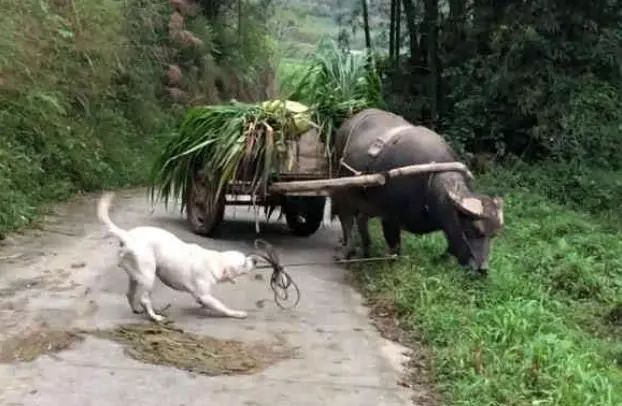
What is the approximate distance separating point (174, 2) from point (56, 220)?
341 inches

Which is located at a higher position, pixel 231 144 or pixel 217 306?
pixel 231 144

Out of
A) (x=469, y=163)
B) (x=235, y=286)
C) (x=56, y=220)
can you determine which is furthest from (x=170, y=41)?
(x=235, y=286)

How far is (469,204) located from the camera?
26.4ft

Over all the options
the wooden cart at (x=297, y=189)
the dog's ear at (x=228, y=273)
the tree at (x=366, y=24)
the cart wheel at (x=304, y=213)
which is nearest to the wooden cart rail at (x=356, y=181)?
the wooden cart at (x=297, y=189)

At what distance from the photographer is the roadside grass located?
5621mm

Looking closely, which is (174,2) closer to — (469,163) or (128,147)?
(128,147)

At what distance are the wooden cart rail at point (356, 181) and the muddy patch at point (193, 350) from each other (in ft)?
7.85

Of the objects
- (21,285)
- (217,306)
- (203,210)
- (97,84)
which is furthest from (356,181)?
(97,84)

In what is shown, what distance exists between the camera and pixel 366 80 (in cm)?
1085

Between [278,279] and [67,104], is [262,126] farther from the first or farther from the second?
[67,104]

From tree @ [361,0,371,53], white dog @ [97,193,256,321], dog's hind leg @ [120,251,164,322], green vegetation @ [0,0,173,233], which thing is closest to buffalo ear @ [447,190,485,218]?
white dog @ [97,193,256,321]

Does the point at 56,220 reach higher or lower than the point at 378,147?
lower

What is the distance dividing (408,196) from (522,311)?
2067 mm

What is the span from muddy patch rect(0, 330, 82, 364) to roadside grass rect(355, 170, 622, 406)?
7.65 feet
